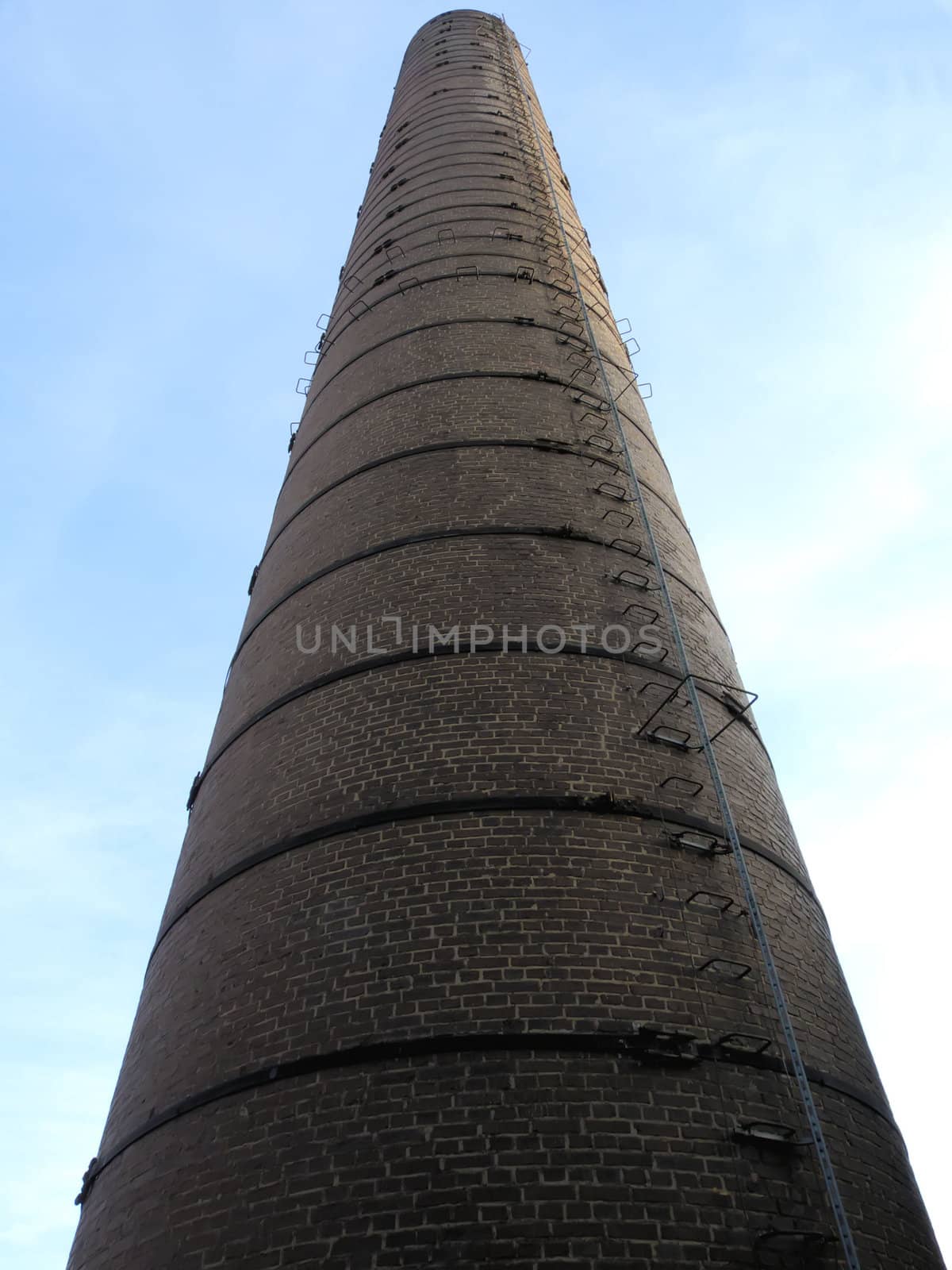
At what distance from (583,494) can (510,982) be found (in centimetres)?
474

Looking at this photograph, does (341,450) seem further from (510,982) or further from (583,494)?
(510,982)

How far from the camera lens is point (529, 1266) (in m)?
4.52

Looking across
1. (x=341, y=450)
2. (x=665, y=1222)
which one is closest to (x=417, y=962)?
(x=665, y=1222)

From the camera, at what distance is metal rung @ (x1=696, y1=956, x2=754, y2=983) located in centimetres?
583

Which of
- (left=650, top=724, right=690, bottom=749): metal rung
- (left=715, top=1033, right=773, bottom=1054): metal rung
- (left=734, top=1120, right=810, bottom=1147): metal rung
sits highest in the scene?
(left=650, top=724, right=690, bottom=749): metal rung

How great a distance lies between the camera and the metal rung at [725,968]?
5.83m

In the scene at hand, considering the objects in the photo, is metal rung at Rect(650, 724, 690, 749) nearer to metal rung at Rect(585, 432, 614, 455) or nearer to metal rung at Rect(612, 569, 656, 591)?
metal rung at Rect(612, 569, 656, 591)

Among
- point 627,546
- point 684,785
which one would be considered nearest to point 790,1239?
point 684,785

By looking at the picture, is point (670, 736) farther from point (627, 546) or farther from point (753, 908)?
point (627, 546)

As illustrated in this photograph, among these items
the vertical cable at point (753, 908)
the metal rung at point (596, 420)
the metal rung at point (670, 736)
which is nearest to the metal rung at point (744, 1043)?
the vertical cable at point (753, 908)

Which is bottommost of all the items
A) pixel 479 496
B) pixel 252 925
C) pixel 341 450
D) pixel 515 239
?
pixel 252 925

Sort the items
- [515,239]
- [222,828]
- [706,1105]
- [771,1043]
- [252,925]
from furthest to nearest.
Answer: [515,239]
[222,828]
[252,925]
[771,1043]
[706,1105]

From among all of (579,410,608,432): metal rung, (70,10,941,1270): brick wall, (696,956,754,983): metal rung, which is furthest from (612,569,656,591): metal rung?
(696,956,754,983): metal rung

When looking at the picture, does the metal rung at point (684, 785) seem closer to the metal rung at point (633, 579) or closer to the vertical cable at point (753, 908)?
the vertical cable at point (753, 908)
